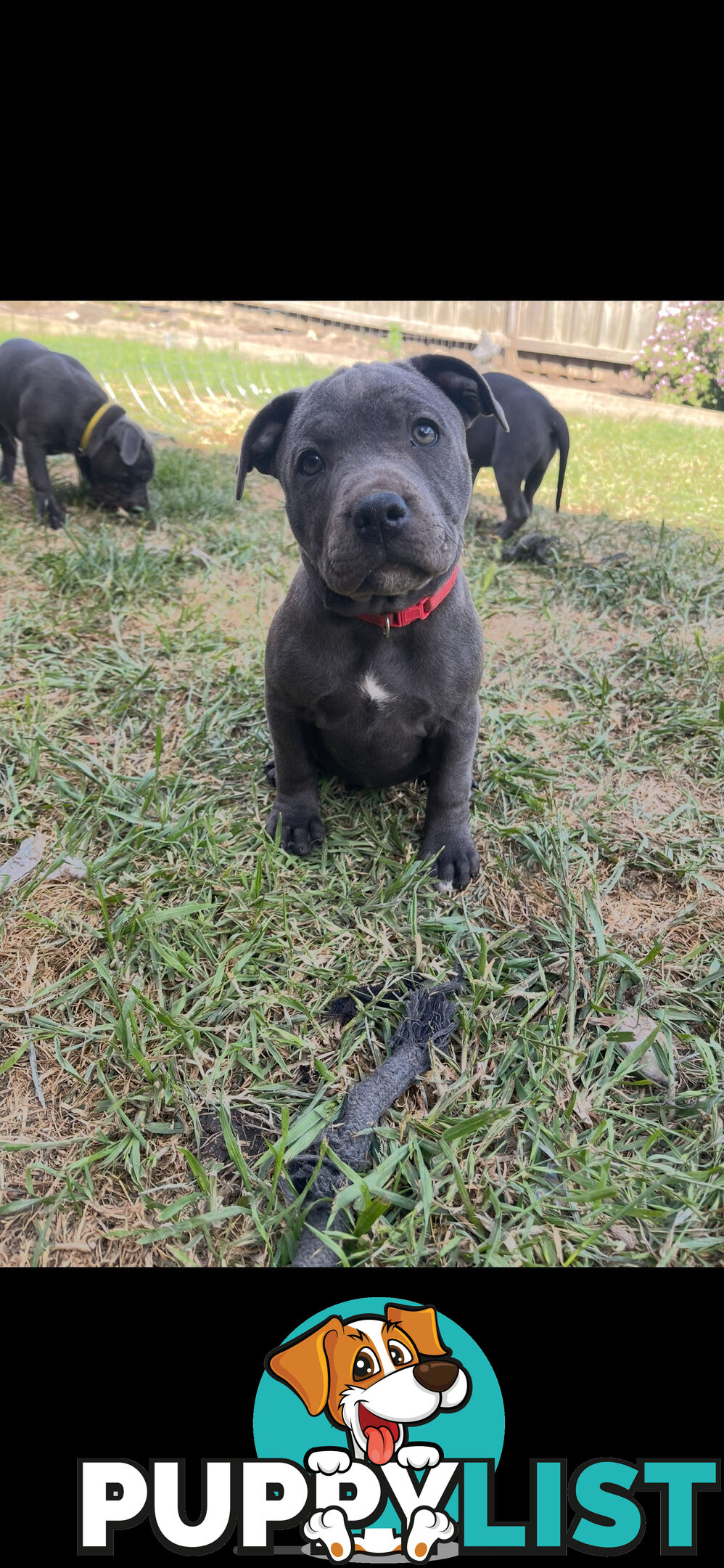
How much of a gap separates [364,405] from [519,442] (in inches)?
133

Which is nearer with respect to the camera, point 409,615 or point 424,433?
point 424,433

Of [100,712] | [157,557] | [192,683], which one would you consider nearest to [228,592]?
[157,557]

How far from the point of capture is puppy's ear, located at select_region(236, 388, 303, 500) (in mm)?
2523

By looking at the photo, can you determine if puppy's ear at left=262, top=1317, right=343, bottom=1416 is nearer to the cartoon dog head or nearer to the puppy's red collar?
the cartoon dog head

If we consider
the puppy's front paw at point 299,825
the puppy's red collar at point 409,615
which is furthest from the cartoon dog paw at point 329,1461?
the puppy's red collar at point 409,615

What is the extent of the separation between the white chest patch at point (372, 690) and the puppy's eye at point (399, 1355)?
1.56 metres

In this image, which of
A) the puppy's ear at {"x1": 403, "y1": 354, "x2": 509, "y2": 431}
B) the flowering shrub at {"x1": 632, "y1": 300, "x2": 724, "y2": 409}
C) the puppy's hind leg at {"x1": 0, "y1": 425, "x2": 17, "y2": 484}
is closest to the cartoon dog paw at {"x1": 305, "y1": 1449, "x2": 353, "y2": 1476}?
the puppy's ear at {"x1": 403, "y1": 354, "x2": 509, "y2": 431}

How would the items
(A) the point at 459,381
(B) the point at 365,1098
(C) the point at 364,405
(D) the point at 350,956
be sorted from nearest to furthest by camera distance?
(B) the point at 365,1098
(C) the point at 364,405
(D) the point at 350,956
(A) the point at 459,381

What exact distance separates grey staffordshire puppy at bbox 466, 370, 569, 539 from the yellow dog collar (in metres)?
2.32

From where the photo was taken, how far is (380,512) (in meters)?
2.04

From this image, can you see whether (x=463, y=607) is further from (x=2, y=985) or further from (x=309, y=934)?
(x=2, y=985)

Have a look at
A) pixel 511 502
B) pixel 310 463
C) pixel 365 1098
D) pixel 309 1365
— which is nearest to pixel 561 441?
pixel 511 502

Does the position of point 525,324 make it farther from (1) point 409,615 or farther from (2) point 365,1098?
(2) point 365,1098

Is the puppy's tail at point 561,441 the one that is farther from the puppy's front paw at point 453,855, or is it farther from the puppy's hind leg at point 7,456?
the puppy's hind leg at point 7,456
